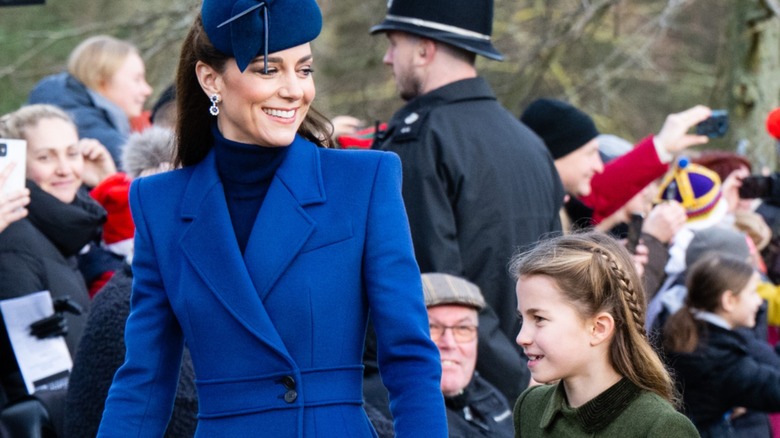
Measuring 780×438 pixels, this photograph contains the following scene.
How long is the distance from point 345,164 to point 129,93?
4.60 metres

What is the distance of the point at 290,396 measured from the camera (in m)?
2.90

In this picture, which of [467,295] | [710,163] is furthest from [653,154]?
[710,163]

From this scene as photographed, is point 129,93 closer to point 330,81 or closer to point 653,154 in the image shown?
point 653,154

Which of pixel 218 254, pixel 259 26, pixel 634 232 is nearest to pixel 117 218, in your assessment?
pixel 634 232

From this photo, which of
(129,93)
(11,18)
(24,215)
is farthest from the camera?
(11,18)

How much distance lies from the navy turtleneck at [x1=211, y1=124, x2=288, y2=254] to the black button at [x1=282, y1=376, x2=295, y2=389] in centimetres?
34

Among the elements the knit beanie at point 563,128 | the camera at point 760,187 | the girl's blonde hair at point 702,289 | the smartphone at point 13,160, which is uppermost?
the smartphone at point 13,160

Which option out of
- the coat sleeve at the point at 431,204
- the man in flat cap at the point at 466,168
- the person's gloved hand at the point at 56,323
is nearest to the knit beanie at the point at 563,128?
the man in flat cap at the point at 466,168

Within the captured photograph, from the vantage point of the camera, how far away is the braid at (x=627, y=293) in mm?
3312

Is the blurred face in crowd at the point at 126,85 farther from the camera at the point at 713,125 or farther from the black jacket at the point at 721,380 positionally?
the black jacket at the point at 721,380

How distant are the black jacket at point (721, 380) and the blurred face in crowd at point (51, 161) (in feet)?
8.88

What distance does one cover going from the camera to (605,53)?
15570 mm

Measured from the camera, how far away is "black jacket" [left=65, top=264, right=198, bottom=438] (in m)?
4.11

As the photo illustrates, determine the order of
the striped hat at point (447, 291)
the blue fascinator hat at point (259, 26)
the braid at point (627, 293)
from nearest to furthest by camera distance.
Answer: the blue fascinator hat at point (259, 26) < the braid at point (627, 293) < the striped hat at point (447, 291)
